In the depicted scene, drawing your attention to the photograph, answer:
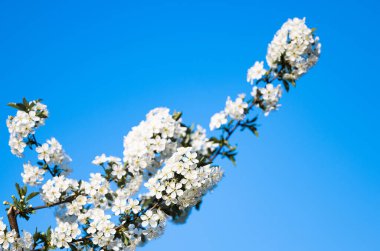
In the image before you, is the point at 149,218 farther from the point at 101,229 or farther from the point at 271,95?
the point at 271,95

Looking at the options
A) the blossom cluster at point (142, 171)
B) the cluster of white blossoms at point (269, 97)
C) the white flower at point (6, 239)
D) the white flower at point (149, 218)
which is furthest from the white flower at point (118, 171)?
the cluster of white blossoms at point (269, 97)

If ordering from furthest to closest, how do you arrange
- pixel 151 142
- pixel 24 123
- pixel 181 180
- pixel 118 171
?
pixel 118 171, pixel 151 142, pixel 24 123, pixel 181 180

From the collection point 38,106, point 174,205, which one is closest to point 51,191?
point 38,106

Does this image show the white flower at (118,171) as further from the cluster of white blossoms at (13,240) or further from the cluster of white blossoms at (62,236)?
the cluster of white blossoms at (13,240)

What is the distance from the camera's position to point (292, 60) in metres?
7.57

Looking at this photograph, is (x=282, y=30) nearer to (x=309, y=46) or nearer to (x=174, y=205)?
(x=309, y=46)

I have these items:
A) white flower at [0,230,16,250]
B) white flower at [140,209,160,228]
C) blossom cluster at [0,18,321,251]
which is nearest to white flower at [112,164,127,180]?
blossom cluster at [0,18,321,251]

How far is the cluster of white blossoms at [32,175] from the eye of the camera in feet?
22.8

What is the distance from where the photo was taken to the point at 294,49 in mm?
7570

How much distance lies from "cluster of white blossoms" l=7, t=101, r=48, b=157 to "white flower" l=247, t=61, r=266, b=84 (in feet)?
11.4

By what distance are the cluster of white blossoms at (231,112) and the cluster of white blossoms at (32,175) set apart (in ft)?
9.79

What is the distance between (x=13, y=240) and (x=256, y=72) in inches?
184

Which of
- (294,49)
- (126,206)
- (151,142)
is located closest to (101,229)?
(126,206)

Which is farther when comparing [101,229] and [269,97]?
[269,97]
